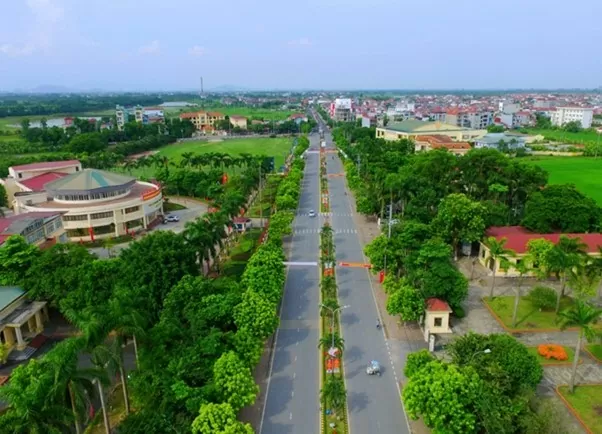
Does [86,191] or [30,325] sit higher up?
[86,191]

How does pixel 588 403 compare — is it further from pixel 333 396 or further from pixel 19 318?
pixel 19 318

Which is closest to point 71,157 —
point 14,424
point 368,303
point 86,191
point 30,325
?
point 86,191

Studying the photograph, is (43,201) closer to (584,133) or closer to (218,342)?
(218,342)

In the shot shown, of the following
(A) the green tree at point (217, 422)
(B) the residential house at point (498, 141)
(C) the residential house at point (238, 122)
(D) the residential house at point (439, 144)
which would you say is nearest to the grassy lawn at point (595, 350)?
(A) the green tree at point (217, 422)

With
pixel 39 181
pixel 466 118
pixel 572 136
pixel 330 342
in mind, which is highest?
pixel 466 118

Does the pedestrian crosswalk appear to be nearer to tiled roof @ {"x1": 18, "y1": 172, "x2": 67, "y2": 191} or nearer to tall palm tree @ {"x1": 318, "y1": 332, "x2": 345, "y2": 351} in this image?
tall palm tree @ {"x1": 318, "y1": 332, "x2": 345, "y2": 351}

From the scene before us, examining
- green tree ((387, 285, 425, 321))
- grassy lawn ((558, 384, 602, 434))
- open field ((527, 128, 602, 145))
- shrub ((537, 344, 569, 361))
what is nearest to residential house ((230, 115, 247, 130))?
open field ((527, 128, 602, 145))

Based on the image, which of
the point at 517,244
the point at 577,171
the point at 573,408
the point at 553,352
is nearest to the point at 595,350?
the point at 553,352

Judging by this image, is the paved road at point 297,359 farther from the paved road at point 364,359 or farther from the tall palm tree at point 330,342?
the paved road at point 364,359
